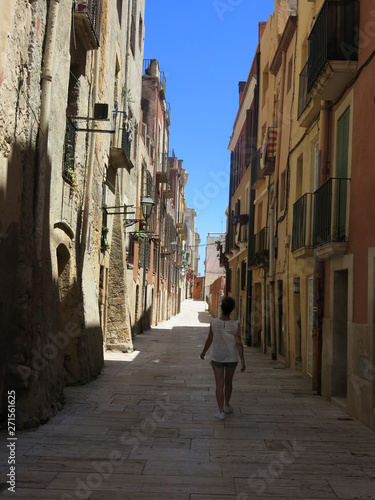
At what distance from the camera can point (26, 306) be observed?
7105 mm

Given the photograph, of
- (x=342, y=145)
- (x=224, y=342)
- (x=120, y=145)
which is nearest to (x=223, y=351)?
(x=224, y=342)

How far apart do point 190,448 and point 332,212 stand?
480 centimetres

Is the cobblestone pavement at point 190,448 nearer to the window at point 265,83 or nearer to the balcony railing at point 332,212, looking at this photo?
the balcony railing at point 332,212

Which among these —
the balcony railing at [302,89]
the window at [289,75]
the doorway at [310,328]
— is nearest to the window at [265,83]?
the window at [289,75]

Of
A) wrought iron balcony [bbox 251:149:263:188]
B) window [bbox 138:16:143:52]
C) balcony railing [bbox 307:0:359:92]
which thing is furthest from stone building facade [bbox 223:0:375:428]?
window [bbox 138:16:143:52]

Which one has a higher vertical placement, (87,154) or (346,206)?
(87,154)

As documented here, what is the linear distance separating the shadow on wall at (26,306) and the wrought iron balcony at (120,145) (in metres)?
7.65

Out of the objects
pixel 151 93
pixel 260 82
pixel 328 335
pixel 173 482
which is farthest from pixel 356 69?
pixel 151 93

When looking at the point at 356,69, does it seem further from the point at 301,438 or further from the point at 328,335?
Result: the point at 301,438

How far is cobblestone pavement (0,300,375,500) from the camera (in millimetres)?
5004

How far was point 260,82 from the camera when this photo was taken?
74.1 ft

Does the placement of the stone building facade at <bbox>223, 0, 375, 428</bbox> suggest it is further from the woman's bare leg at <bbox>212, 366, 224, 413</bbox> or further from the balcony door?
the woman's bare leg at <bbox>212, 366, 224, 413</bbox>

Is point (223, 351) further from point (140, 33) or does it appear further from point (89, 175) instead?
point (140, 33)

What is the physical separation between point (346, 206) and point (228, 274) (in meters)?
23.8
